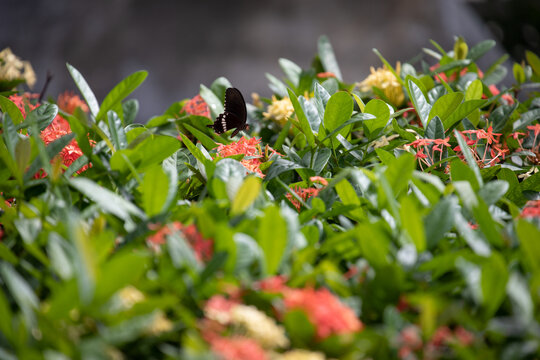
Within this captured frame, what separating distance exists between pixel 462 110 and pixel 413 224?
42cm

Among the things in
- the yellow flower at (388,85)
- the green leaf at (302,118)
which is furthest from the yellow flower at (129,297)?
the yellow flower at (388,85)

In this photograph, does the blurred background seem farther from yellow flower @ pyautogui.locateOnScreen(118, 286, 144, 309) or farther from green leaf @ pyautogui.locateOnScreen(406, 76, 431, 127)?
yellow flower @ pyautogui.locateOnScreen(118, 286, 144, 309)

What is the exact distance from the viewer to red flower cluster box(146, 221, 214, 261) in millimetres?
488

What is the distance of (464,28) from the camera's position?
9.53ft

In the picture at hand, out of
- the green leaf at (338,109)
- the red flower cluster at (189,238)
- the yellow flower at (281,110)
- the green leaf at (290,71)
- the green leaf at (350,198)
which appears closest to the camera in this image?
the red flower cluster at (189,238)

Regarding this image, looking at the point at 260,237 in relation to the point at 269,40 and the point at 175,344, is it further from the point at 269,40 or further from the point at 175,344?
the point at 269,40

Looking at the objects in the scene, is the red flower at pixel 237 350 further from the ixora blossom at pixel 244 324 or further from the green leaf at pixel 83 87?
the green leaf at pixel 83 87

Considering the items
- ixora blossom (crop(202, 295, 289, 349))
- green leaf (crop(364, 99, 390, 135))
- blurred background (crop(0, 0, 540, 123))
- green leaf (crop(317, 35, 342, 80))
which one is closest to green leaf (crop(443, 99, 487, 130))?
green leaf (crop(364, 99, 390, 135))

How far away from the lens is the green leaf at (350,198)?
64 cm

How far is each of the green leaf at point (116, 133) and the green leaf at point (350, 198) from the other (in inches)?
12.4

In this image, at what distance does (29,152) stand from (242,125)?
1.42 ft

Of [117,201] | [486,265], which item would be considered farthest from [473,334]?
[117,201]

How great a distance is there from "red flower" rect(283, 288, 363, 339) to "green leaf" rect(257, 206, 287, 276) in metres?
0.06

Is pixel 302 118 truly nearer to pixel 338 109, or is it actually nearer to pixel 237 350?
pixel 338 109
